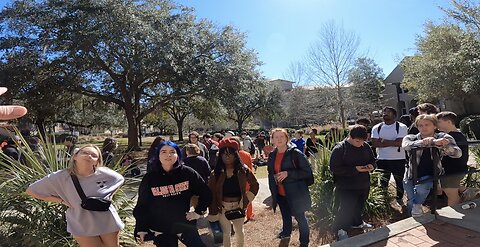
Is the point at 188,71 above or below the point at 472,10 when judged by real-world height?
below

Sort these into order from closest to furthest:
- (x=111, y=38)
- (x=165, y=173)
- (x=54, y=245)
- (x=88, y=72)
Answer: (x=165, y=173) < (x=54, y=245) < (x=111, y=38) < (x=88, y=72)

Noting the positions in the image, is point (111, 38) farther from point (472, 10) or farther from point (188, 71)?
point (472, 10)

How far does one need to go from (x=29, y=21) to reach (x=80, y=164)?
18.7m

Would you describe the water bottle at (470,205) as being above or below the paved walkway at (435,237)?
above

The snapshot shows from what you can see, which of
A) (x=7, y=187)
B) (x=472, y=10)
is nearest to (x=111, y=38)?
(x=7, y=187)

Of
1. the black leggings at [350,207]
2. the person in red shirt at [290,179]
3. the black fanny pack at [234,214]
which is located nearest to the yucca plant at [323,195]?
the black leggings at [350,207]

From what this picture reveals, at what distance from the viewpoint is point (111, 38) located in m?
18.4

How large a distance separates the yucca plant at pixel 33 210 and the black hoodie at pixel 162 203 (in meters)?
1.13

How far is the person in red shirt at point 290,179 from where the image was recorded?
4.43m

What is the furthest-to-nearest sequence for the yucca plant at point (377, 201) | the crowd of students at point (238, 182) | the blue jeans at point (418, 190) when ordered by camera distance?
the yucca plant at point (377, 201) < the blue jeans at point (418, 190) < the crowd of students at point (238, 182)

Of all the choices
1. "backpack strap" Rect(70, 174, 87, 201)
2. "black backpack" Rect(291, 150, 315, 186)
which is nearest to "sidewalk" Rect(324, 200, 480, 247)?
"black backpack" Rect(291, 150, 315, 186)

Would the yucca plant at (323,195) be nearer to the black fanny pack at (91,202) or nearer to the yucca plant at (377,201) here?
the yucca plant at (377,201)

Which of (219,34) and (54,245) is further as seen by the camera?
(219,34)

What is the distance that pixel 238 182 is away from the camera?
4316 mm
